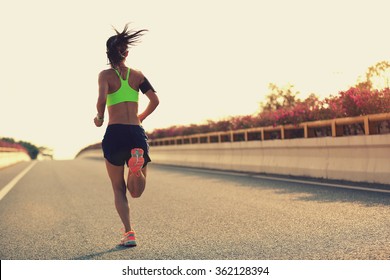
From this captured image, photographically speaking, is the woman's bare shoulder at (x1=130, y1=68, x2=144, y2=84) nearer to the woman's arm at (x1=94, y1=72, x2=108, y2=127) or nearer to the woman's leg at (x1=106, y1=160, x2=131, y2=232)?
the woman's arm at (x1=94, y1=72, x2=108, y2=127)

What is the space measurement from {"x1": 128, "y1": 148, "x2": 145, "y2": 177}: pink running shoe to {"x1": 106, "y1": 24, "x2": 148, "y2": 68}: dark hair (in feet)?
3.06

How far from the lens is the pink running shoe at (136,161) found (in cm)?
603

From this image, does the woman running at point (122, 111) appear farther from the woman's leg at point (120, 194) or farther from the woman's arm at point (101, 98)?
the woman's leg at point (120, 194)

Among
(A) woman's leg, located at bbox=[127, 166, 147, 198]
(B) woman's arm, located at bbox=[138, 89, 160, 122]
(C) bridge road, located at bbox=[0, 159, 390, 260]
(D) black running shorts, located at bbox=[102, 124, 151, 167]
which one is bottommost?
(C) bridge road, located at bbox=[0, 159, 390, 260]

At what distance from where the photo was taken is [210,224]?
26.8ft

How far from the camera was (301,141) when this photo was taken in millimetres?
15500

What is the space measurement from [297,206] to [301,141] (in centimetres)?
602

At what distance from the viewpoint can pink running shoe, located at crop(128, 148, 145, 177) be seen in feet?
19.8

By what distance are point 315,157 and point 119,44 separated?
9.45m

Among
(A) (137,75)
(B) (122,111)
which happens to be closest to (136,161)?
(B) (122,111)

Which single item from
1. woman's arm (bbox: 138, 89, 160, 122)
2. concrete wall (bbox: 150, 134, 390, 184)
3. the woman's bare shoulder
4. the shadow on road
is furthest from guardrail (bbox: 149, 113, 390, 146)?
the shadow on road

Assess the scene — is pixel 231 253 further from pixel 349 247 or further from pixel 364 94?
pixel 364 94

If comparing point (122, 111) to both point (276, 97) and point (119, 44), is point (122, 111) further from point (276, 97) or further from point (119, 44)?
point (276, 97)
